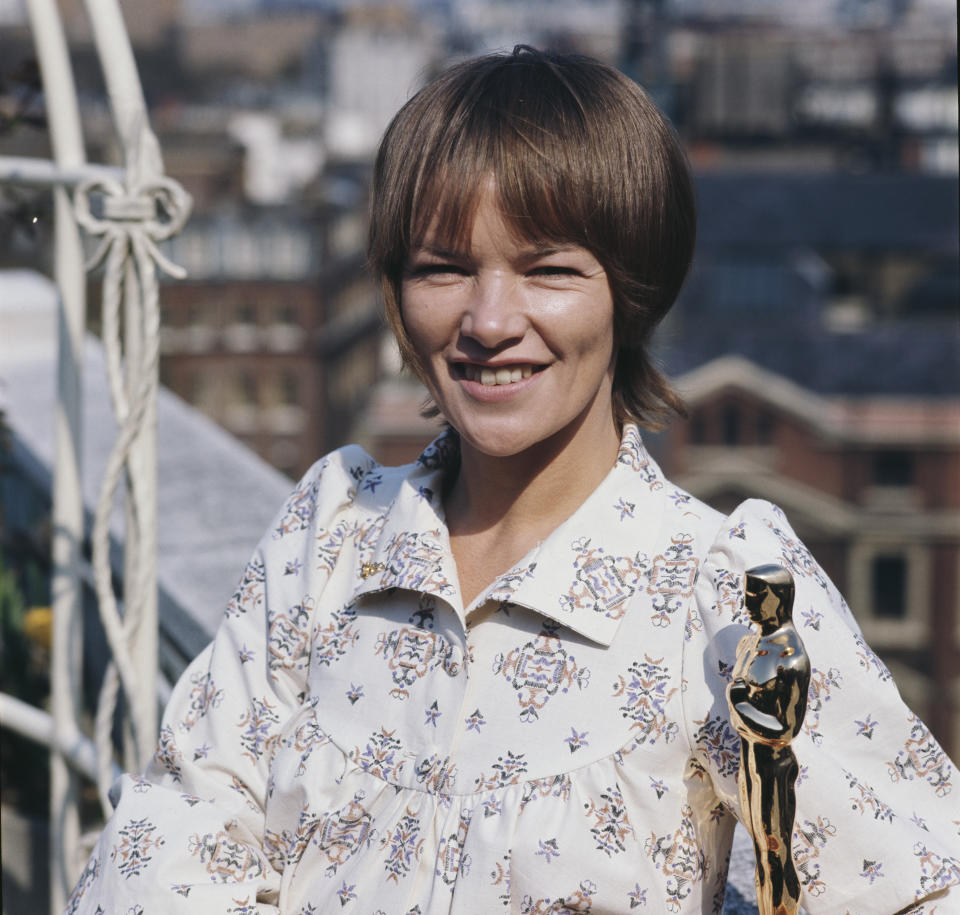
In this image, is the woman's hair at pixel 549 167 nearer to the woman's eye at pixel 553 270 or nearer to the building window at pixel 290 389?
the woman's eye at pixel 553 270

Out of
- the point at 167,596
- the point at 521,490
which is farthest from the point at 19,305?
the point at 521,490

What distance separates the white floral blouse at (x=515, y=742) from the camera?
127 centimetres

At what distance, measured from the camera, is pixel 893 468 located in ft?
98.4

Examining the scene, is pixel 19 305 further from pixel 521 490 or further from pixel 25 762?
pixel 521 490

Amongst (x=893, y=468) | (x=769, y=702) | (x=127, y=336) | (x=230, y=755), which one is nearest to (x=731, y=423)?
(x=893, y=468)

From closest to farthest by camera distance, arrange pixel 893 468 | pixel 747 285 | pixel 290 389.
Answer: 1. pixel 893 468
2. pixel 747 285
3. pixel 290 389

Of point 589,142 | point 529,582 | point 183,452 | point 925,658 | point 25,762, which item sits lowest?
point 925,658

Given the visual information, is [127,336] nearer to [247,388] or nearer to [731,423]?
[731,423]

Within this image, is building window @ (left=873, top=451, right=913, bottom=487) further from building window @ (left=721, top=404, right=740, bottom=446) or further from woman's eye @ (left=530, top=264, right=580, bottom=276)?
woman's eye @ (left=530, top=264, right=580, bottom=276)

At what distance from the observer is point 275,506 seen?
278 centimetres

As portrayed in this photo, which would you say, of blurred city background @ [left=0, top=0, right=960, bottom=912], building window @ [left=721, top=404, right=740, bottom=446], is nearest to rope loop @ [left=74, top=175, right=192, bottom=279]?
blurred city background @ [left=0, top=0, right=960, bottom=912]

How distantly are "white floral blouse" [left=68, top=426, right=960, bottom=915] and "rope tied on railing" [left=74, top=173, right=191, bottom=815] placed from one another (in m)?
0.27

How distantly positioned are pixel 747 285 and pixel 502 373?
3480 cm

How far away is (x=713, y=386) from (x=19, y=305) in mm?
27748
